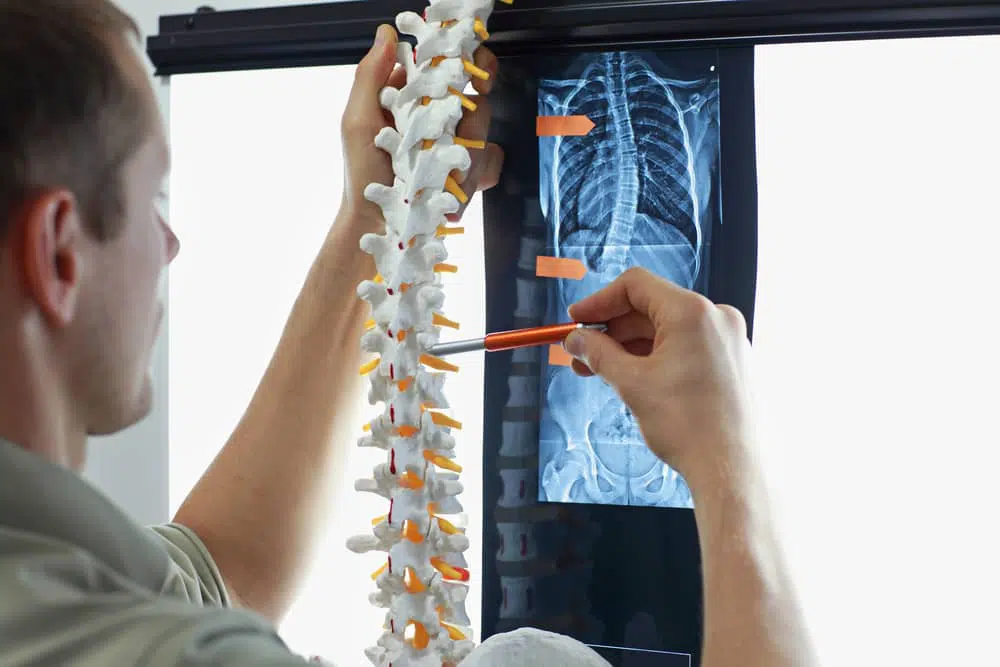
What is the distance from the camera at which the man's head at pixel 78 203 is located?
52 centimetres

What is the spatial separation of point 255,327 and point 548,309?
1.16ft

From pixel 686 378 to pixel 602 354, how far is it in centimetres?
7

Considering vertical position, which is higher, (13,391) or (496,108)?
(496,108)

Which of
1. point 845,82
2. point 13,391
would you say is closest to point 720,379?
point 845,82

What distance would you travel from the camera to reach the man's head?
523 mm

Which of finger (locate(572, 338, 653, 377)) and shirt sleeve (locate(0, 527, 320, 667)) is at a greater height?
finger (locate(572, 338, 653, 377))

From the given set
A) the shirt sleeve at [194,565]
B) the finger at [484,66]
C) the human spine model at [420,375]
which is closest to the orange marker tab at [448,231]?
the human spine model at [420,375]

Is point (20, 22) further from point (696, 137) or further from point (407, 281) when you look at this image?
point (696, 137)

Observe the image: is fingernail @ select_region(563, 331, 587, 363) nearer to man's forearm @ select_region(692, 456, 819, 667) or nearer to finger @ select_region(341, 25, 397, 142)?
man's forearm @ select_region(692, 456, 819, 667)

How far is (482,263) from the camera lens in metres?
0.85

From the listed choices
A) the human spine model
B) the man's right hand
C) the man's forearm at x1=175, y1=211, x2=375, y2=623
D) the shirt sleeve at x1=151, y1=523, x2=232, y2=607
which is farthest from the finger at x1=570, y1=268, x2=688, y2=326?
the shirt sleeve at x1=151, y1=523, x2=232, y2=607

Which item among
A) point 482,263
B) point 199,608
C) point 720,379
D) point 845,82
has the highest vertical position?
point 845,82

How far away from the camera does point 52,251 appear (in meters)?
0.53

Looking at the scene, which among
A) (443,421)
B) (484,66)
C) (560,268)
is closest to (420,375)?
(443,421)
